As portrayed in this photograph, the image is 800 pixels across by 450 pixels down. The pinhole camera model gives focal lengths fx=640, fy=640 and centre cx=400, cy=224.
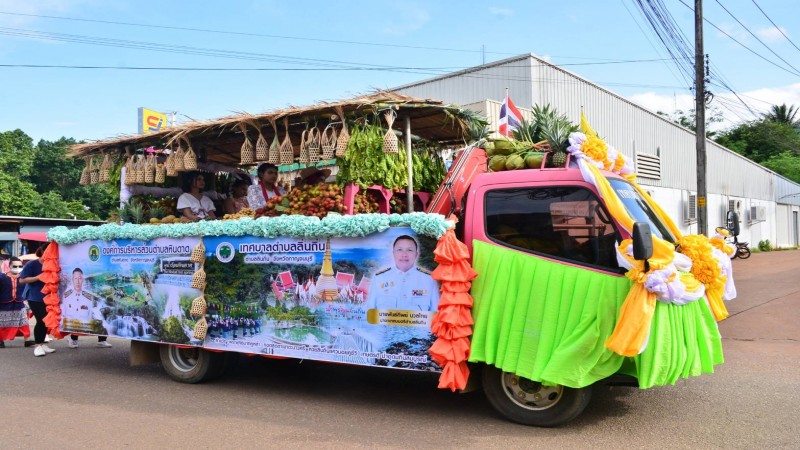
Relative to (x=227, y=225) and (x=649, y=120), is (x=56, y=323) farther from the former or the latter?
(x=649, y=120)

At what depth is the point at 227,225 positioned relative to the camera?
A: 6.62 m

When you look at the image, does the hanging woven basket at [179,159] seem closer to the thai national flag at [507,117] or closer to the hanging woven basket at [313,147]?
the hanging woven basket at [313,147]

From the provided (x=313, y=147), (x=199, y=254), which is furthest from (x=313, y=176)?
(x=199, y=254)

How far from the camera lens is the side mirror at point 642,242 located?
4.35 m

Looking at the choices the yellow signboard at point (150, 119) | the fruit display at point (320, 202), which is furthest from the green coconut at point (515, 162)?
the yellow signboard at point (150, 119)

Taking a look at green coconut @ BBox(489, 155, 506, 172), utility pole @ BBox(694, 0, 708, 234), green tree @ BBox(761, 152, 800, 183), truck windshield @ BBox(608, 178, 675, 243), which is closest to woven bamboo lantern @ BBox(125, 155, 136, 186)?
green coconut @ BBox(489, 155, 506, 172)

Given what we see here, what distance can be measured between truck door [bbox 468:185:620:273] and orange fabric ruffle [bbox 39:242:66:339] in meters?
5.65

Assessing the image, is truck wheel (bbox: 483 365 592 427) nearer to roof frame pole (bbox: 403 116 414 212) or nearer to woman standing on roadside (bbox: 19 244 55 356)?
roof frame pole (bbox: 403 116 414 212)

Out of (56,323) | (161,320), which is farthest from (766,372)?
(56,323)

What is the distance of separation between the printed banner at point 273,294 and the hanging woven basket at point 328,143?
36.4 inches

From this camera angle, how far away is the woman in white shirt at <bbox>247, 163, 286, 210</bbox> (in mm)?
8391

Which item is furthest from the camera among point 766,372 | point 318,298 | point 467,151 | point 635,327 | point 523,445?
point 766,372

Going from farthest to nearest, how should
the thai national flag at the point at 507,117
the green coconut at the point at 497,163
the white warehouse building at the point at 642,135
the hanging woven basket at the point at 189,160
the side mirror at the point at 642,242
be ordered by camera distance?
the white warehouse building at the point at 642,135 → the thai national flag at the point at 507,117 → the hanging woven basket at the point at 189,160 → the green coconut at the point at 497,163 → the side mirror at the point at 642,242

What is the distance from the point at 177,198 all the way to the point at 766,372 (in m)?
7.53
